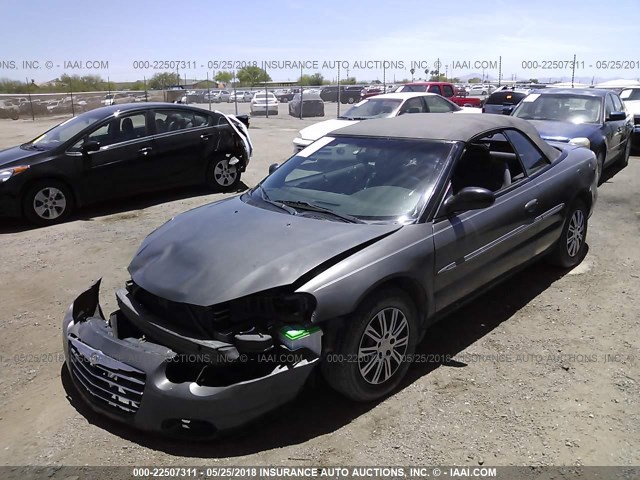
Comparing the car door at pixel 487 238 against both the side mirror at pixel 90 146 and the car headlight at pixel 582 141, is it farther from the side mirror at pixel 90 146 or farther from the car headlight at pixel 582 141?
the side mirror at pixel 90 146

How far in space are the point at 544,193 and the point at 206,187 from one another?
603 centimetres

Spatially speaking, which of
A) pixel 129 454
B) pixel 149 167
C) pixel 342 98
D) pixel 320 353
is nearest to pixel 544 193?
pixel 320 353

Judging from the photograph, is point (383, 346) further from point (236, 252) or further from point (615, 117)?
point (615, 117)

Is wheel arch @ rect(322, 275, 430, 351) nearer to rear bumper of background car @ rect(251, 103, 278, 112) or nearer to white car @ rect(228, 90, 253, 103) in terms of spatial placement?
rear bumper of background car @ rect(251, 103, 278, 112)

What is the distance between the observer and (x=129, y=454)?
2844 millimetres

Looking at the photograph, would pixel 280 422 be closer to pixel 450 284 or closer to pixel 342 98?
pixel 450 284

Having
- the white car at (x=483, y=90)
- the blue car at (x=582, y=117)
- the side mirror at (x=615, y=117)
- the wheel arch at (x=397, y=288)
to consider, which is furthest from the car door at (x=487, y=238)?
the white car at (x=483, y=90)

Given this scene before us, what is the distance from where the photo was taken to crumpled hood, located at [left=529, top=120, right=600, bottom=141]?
26.8 ft

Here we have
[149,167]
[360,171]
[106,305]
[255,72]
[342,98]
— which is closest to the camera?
[360,171]

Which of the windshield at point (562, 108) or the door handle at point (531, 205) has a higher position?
the windshield at point (562, 108)

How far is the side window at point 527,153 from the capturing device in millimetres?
4621

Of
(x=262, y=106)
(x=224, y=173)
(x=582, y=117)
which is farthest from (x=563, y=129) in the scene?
(x=262, y=106)

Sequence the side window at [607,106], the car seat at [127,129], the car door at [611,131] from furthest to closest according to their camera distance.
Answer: the side window at [607,106] → the car door at [611,131] → the car seat at [127,129]

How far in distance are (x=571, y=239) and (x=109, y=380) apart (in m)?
4.41
